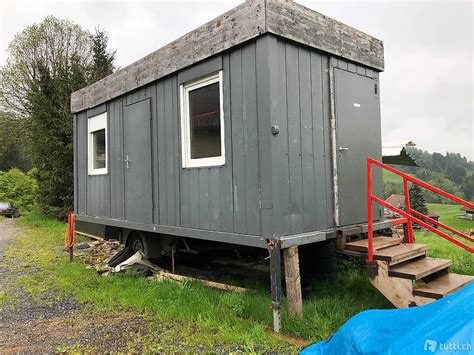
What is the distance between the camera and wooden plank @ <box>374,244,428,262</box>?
3.92 m

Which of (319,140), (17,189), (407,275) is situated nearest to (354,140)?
(319,140)

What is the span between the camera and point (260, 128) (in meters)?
4.03

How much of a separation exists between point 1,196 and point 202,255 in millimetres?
24208

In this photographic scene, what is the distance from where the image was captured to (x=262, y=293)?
4730mm

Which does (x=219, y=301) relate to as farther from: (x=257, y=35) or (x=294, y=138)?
(x=257, y=35)

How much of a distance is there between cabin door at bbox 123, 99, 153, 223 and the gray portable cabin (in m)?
0.03

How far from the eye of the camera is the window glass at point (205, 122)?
15.3ft

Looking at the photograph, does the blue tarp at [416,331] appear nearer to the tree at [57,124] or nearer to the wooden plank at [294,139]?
the wooden plank at [294,139]

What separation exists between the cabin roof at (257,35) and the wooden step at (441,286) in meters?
2.83

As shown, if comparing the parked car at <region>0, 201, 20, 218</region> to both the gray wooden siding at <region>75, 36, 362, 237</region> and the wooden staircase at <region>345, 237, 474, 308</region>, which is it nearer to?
the gray wooden siding at <region>75, 36, 362, 237</region>

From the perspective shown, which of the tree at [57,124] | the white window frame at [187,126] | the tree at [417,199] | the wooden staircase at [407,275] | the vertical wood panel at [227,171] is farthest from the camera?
the tree at [417,199]

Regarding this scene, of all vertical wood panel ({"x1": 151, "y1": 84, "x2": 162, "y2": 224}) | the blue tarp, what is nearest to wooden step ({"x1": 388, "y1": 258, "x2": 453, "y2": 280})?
the blue tarp

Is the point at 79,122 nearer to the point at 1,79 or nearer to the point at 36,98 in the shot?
the point at 36,98

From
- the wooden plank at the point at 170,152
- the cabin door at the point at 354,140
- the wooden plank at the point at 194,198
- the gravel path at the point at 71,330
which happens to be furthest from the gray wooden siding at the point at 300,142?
the wooden plank at the point at 170,152
